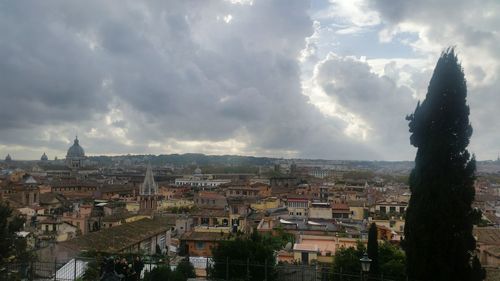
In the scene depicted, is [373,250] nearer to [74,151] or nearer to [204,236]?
[204,236]

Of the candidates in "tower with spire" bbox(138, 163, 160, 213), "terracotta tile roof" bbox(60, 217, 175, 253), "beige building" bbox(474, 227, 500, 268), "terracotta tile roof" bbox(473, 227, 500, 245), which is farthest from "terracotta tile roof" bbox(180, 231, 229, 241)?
"tower with spire" bbox(138, 163, 160, 213)

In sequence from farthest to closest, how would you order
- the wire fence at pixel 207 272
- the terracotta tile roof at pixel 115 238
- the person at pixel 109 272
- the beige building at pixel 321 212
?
the beige building at pixel 321 212 < the terracotta tile roof at pixel 115 238 < the wire fence at pixel 207 272 < the person at pixel 109 272

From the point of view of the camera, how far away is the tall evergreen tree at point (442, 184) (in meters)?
14.6

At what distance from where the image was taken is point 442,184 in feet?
49.2

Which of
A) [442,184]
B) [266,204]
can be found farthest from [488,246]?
[266,204]

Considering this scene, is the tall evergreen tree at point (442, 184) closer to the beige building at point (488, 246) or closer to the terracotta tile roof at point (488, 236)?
the beige building at point (488, 246)

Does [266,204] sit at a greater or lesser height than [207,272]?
lesser

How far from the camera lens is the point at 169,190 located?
8538 centimetres

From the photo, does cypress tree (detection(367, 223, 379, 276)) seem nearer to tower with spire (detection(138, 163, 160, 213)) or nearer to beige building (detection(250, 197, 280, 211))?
tower with spire (detection(138, 163, 160, 213))

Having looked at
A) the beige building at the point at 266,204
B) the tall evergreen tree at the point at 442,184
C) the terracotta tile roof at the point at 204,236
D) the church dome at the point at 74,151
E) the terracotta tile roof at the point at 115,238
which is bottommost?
the terracotta tile roof at the point at 204,236

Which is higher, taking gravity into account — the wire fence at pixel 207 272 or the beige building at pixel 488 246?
the wire fence at pixel 207 272

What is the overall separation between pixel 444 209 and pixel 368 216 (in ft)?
116

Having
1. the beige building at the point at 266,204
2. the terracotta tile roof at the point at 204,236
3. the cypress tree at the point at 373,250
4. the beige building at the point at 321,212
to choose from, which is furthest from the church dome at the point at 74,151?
the cypress tree at the point at 373,250

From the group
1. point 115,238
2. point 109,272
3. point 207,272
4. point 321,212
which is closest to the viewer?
point 109,272
